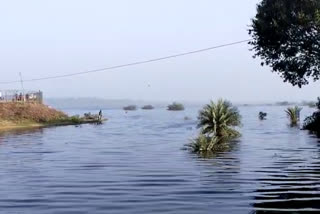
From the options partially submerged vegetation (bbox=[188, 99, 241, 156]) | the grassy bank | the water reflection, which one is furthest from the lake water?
the grassy bank

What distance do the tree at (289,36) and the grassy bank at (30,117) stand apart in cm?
3991

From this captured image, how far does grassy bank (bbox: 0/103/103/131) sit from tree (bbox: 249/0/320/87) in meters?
39.9

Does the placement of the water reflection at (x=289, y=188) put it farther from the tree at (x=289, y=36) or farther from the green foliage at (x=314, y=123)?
the green foliage at (x=314, y=123)

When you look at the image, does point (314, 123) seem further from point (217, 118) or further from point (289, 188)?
point (289, 188)

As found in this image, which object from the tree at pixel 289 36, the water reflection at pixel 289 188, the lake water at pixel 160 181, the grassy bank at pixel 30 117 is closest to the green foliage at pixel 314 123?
the tree at pixel 289 36

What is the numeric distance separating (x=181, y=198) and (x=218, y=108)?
90.2ft

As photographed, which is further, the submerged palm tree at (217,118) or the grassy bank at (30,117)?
the grassy bank at (30,117)

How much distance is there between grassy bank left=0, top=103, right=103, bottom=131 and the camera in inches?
3105

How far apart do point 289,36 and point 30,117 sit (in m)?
48.4

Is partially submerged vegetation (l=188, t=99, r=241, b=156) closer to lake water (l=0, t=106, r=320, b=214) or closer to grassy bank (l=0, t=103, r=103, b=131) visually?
lake water (l=0, t=106, r=320, b=214)

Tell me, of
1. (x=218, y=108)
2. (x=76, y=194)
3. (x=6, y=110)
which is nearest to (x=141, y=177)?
(x=76, y=194)

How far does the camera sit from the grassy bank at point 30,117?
78875mm

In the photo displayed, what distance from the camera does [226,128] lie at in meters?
46.3

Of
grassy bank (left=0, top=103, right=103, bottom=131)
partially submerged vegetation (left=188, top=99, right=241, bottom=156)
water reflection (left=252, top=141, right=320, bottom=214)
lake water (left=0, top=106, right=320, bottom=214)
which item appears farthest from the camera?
grassy bank (left=0, top=103, right=103, bottom=131)
